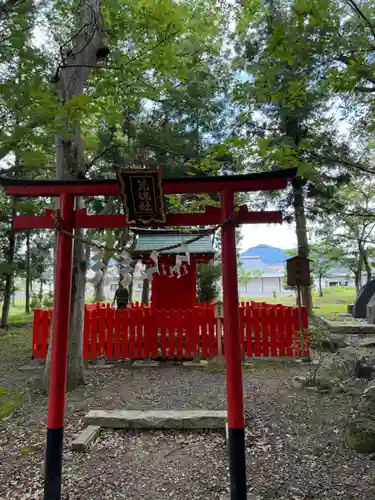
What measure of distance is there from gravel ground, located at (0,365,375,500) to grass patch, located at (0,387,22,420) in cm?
14

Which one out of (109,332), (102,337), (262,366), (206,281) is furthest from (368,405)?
(206,281)

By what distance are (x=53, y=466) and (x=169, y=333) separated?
16.0 feet

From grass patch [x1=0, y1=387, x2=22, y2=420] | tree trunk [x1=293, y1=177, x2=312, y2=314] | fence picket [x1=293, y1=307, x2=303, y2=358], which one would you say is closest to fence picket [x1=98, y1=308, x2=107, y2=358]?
grass patch [x1=0, y1=387, x2=22, y2=420]

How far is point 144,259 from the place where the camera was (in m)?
9.41

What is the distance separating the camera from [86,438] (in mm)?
3988

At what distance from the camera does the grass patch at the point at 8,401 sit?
509 cm

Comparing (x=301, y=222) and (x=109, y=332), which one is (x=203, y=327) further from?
(x=301, y=222)

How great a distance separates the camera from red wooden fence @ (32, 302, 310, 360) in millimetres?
7816

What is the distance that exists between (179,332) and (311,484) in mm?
4896

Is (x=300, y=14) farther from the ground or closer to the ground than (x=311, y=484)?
farther from the ground

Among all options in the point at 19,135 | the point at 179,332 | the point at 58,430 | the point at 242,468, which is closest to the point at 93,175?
the point at 19,135

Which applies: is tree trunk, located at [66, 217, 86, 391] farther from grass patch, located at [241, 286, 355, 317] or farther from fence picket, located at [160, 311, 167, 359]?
grass patch, located at [241, 286, 355, 317]

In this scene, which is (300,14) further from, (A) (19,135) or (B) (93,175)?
(B) (93,175)

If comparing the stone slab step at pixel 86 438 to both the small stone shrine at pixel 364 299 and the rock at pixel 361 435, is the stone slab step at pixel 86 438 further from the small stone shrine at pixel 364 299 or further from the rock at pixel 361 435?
the small stone shrine at pixel 364 299
